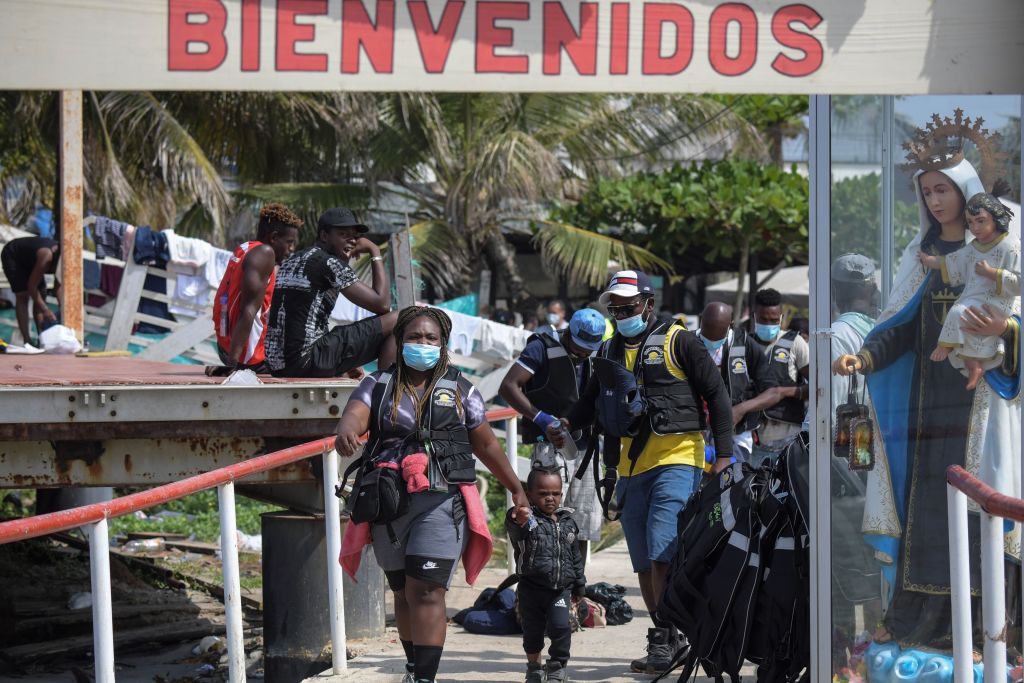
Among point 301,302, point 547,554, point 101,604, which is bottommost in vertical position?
point 547,554

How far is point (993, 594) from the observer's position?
12.3 ft

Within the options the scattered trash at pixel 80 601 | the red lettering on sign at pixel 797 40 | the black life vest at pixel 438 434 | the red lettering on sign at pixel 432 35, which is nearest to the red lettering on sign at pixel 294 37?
Answer: the red lettering on sign at pixel 432 35

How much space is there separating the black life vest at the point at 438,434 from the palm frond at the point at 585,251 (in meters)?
15.5

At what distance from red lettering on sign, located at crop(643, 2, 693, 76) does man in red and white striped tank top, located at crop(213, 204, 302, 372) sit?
433 cm

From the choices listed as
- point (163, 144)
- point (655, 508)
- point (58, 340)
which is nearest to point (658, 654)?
point (655, 508)

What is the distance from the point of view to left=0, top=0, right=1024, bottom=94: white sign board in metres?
3.63

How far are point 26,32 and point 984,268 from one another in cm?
306

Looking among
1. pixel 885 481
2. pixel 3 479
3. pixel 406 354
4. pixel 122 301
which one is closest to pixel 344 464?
pixel 3 479

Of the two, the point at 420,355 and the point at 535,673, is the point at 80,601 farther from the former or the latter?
the point at 420,355

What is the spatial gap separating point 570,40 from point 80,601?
7.66m

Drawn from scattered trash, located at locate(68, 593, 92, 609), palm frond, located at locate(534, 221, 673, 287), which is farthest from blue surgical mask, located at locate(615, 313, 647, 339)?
palm frond, located at locate(534, 221, 673, 287)

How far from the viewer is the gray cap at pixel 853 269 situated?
4672 mm

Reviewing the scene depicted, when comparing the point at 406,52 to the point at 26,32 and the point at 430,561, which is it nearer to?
the point at 26,32

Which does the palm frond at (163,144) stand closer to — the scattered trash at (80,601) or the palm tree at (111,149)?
the palm tree at (111,149)
